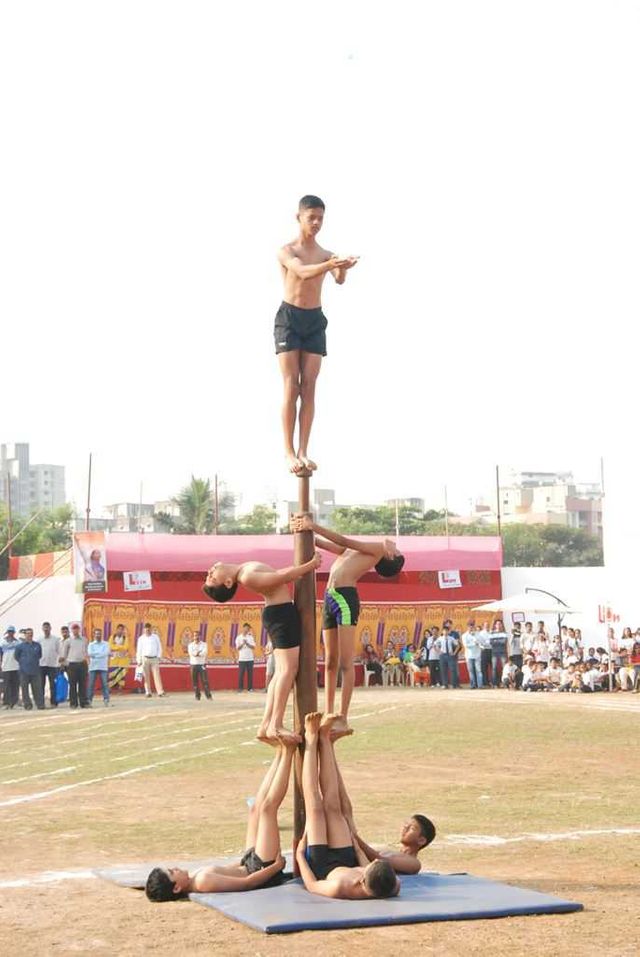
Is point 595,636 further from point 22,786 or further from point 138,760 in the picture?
point 22,786

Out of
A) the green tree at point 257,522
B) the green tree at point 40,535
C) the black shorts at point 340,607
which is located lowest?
the black shorts at point 340,607

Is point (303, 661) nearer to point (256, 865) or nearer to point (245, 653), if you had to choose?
point (256, 865)

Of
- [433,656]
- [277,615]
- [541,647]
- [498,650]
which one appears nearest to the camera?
[277,615]

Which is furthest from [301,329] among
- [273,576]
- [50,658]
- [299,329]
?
[50,658]

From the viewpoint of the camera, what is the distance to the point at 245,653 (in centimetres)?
3300

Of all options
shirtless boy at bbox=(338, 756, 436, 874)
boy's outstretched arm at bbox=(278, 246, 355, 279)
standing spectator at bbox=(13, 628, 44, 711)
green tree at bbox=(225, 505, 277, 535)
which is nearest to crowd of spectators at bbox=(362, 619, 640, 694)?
standing spectator at bbox=(13, 628, 44, 711)

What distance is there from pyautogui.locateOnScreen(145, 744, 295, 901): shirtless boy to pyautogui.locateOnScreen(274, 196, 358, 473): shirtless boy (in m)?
2.09

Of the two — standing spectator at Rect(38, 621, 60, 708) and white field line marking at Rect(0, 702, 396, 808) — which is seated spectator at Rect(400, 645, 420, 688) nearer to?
standing spectator at Rect(38, 621, 60, 708)

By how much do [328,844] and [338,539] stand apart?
2.02 m

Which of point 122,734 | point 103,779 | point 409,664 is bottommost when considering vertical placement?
point 103,779

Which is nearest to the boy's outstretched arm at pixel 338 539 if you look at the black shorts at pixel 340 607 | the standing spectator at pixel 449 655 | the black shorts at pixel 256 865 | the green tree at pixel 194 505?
the black shorts at pixel 340 607

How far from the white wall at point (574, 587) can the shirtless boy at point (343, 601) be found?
96.5 ft

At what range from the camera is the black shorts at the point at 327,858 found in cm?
877

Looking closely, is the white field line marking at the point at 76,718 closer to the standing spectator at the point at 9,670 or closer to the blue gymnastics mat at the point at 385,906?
the standing spectator at the point at 9,670
